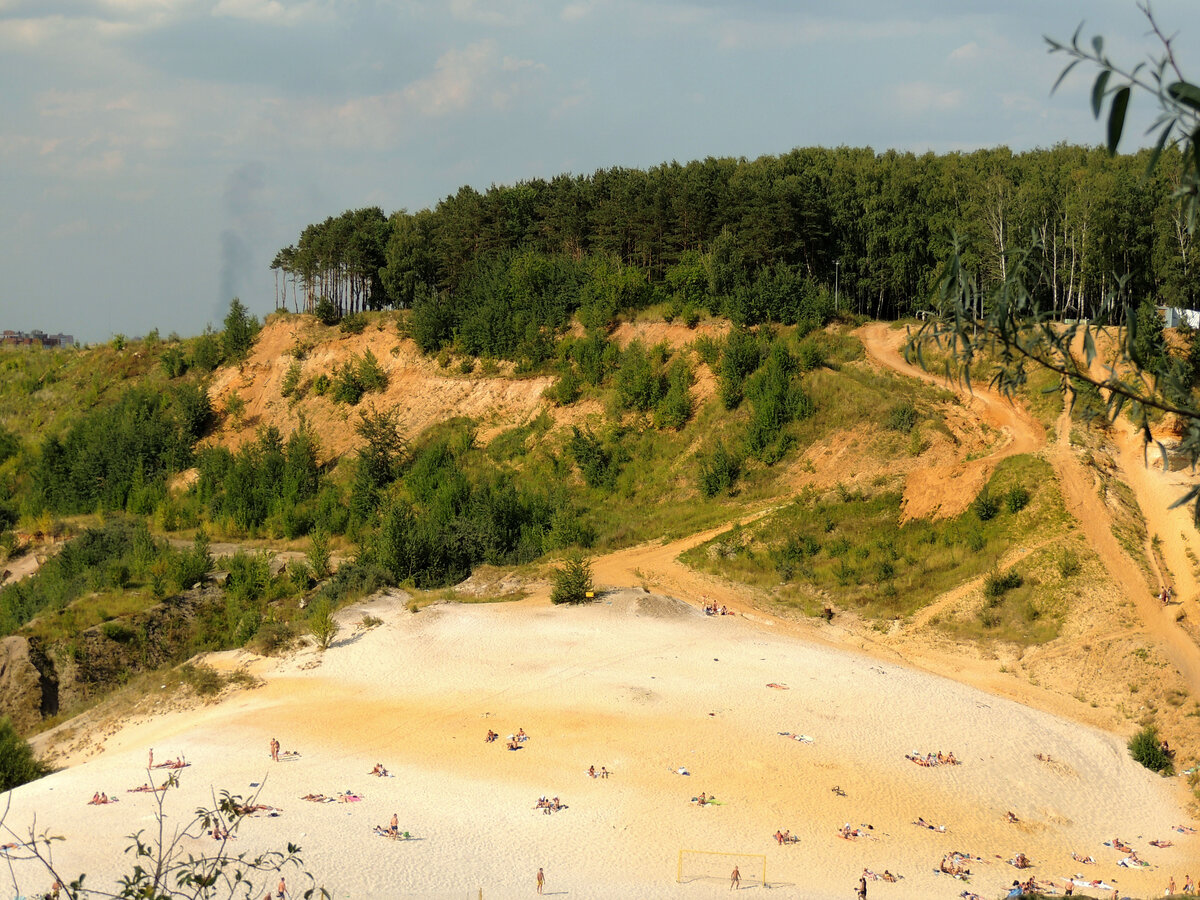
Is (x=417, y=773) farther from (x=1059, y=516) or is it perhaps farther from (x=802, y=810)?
(x=1059, y=516)

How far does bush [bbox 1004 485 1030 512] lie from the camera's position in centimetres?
3497

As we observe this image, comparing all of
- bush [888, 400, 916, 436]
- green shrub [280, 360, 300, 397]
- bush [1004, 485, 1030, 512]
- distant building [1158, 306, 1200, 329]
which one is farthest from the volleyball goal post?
green shrub [280, 360, 300, 397]

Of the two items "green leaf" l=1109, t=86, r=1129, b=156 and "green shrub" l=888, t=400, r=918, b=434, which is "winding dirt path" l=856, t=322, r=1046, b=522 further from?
"green leaf" l=1109, t=86, r=1129, b=156

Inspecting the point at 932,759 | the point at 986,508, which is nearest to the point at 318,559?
the point at 986,508

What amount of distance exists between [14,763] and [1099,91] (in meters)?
25.9

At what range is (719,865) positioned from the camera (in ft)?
63.9

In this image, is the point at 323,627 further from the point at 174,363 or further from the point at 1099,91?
the point at 174,363

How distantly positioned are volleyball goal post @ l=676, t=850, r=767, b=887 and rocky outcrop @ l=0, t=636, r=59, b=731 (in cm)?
2103

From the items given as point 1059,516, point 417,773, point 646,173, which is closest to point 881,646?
point 1059,516

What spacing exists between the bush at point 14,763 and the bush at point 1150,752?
2571 cm

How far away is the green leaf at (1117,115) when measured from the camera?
6641 mm

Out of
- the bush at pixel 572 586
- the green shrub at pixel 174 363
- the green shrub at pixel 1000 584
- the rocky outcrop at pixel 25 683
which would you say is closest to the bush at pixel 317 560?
the rocky outcrop at pixel 25 683

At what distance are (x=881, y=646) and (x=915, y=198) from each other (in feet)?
107

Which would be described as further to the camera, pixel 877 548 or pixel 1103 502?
pixel 877 548
